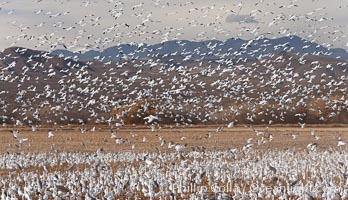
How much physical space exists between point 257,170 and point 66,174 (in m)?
7.68

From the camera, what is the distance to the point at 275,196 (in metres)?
18.4

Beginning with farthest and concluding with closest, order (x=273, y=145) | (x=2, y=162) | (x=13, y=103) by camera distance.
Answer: (x=13, y=103)
(x=273, y=145)
(x=2, y=162)

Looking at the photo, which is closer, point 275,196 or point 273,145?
point 275,196

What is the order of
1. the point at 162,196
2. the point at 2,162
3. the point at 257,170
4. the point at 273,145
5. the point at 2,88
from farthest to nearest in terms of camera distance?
the point at 2,88 < the point at 273,145 < the point at 2,162 < the point at 257,170 < the point at 162,196

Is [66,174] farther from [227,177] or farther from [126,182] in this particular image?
[227,177]

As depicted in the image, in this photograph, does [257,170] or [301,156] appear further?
[301,156]

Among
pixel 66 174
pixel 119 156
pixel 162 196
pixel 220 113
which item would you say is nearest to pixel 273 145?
pixel 119 156

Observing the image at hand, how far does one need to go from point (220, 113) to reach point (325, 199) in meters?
76.8

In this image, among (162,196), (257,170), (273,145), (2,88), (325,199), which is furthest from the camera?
(2,88)

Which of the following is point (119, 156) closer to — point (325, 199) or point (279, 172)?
point (279, 172)

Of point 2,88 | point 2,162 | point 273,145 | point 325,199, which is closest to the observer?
point 325,199

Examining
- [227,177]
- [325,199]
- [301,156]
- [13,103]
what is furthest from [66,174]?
[13,103]

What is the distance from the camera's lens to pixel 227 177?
22609 millimetres

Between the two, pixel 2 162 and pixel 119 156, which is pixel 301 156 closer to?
pixel 119 156
